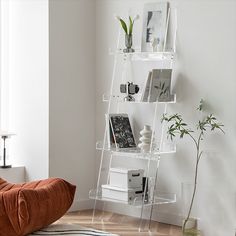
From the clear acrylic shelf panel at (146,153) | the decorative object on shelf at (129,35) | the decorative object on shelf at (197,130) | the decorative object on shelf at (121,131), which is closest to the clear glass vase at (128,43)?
the decorative object on shelf at (129,35)

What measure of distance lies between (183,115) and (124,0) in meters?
1.29

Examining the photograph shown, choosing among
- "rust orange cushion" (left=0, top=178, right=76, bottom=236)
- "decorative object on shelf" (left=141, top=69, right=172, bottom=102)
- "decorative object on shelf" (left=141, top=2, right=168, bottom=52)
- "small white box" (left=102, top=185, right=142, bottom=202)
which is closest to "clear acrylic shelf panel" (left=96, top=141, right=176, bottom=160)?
"small white box" (left=102, top=185, right=142, bottom=202)

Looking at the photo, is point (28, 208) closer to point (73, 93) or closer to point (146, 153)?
point (146, 153)

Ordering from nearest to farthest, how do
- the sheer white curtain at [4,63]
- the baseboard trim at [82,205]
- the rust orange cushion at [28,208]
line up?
the rust orange cushion at [28,208] < the baseboard trim at [82,205] < the sheer white curtain at [4,63]

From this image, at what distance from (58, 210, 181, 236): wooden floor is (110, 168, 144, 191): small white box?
0.34m

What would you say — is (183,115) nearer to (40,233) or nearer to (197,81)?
(197,81)

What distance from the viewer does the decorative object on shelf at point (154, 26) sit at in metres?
5.31

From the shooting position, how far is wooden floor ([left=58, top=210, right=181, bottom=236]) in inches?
199

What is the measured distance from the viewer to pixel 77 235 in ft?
13.8

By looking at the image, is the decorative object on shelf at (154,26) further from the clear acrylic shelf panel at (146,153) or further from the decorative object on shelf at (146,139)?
the clear acrylic shelf panel at (146,153)

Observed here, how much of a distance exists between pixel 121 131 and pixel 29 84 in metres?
1.06

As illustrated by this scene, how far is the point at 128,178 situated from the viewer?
521 cm

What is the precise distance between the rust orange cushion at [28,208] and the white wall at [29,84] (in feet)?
5.08

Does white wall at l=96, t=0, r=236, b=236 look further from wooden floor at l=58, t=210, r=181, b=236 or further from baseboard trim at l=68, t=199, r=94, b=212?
baseboard trim at l=68, t=199, r=94, b=212
